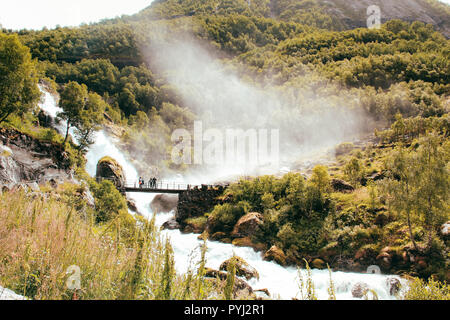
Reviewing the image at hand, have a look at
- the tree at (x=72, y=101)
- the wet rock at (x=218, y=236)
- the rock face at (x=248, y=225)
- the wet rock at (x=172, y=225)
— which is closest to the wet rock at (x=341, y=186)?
the rock face at (x=248, y=225)

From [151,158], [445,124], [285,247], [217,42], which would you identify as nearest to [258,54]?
[217,42]

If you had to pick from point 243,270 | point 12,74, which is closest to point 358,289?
point 243,270

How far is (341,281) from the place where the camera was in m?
17.1

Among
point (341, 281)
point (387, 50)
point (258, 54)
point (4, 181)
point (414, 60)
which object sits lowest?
point (341, 281)

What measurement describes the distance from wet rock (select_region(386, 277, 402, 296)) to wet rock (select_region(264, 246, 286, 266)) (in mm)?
7339

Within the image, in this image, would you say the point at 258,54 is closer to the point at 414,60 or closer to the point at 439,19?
the point at 414,60

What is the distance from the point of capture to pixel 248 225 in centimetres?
2666

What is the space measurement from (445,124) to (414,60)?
57108 mm

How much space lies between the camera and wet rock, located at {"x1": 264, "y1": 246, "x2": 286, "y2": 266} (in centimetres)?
2170

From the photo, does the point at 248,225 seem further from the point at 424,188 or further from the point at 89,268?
the point at 89,268

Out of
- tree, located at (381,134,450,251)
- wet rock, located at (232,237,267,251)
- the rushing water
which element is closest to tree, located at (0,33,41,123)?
the rushing water

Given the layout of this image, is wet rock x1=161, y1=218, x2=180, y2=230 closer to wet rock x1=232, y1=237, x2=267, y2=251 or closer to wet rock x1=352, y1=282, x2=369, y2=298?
wet rock x1=232, y1=237, x2=267, y2=251

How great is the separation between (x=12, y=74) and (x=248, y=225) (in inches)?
900

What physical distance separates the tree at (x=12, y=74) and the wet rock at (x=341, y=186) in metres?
29.0
